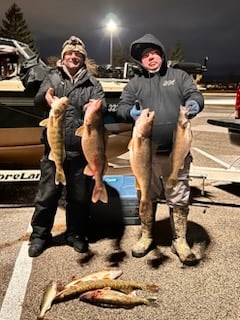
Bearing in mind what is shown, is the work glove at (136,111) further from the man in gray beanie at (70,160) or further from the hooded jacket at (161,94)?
the man in gray beanie at (70,160)

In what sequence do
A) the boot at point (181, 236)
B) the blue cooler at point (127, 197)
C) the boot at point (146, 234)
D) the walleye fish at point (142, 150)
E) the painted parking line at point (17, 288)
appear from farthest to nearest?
the blue cooler at point (127, 197) → the boot at point (146, 234) → the boot at point (181, 236) → the painted parking line at point (17, 288) → the walleye fish at point (142, 150)

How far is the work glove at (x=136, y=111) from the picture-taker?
138 inches

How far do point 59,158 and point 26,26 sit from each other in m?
61.1

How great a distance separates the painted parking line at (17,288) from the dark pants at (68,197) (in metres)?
0.30

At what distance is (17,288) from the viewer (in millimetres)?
3639

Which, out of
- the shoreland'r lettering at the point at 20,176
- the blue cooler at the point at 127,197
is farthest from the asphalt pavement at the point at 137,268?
the shoreland'r lettering at the point at 20,176

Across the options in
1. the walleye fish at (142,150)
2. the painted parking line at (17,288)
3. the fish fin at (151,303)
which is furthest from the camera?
the fish fin at (151,303)

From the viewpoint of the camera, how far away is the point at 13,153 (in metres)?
6.27

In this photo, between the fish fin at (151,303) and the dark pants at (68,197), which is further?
the dark pants at (68,197)

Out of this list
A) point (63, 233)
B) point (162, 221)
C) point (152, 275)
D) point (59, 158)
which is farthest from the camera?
point (162, 221)

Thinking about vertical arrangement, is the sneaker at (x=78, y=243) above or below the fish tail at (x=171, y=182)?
below

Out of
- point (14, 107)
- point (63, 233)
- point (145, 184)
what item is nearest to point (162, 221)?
point (63, 233)

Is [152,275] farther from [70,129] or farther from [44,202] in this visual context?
[70,129]

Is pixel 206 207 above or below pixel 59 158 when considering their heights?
below
